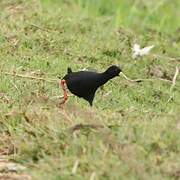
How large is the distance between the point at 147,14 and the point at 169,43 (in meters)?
1.21

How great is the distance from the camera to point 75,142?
480cm

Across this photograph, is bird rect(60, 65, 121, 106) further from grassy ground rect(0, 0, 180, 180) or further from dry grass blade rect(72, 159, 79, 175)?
dry grass blade rect(72, 159, 79, 175)

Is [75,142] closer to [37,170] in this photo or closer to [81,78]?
[37,170]

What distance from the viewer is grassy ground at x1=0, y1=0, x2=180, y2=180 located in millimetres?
4664

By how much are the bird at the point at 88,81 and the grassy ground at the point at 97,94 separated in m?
0.13

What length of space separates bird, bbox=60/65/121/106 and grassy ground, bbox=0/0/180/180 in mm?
134

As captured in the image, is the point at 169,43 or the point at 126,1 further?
the point at 126,1

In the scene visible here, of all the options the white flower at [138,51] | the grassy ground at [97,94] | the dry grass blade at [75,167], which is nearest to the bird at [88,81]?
the grassy ground at [97,94]

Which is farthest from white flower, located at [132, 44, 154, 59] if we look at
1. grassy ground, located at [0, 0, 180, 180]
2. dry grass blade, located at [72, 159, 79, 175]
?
dry grass blade, located at [72, 159, 79, 175]

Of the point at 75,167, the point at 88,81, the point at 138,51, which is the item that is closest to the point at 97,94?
the point at 88,81

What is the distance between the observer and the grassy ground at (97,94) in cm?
466

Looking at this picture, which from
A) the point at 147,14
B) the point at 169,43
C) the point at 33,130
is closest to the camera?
the point at 33,130

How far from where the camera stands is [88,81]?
635 cm

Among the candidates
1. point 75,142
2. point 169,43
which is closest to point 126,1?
point 169,43
